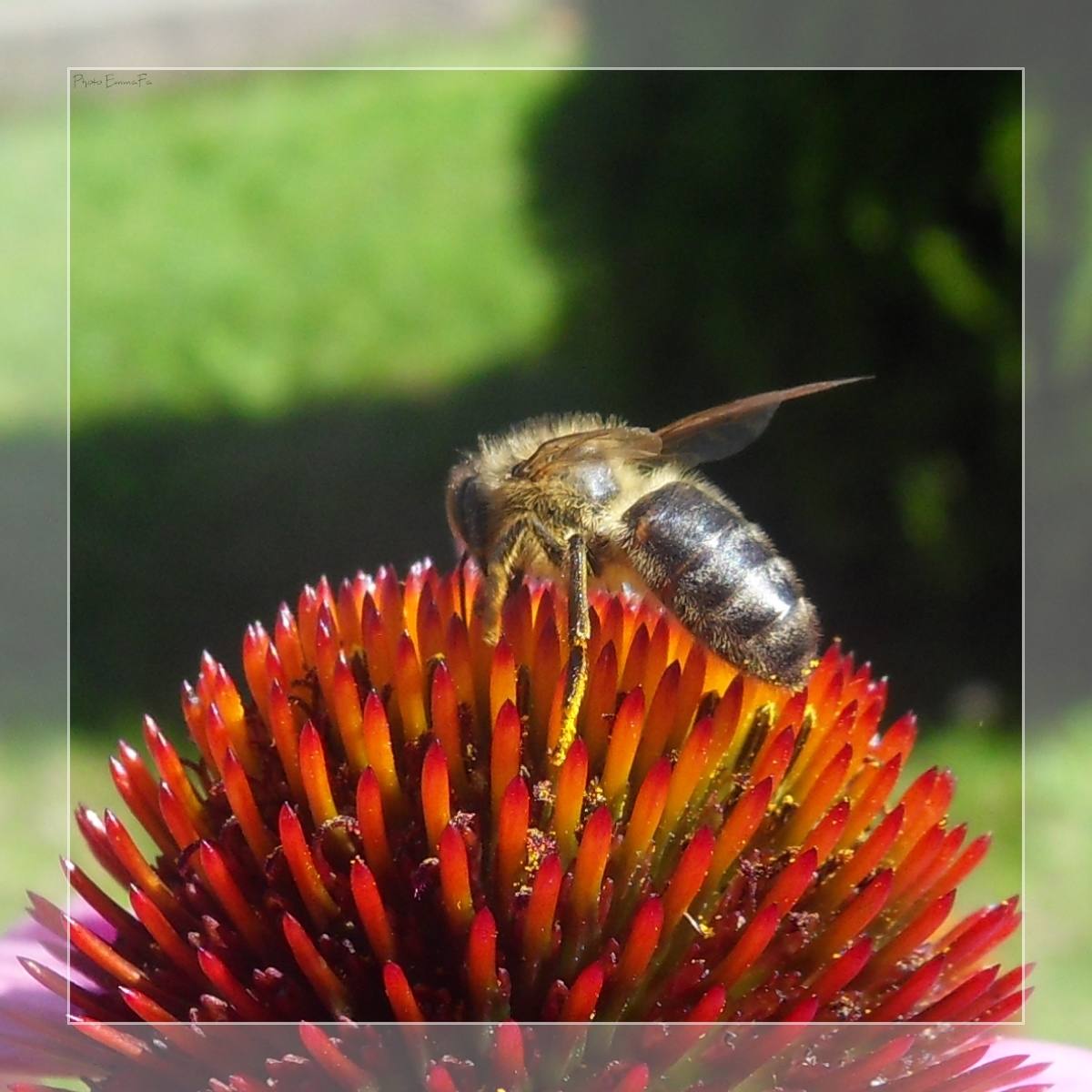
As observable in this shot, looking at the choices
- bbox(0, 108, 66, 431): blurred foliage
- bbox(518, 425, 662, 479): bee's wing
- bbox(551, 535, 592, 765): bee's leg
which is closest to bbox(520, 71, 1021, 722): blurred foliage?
bbox(518, 425, 662, 479): bee's wing

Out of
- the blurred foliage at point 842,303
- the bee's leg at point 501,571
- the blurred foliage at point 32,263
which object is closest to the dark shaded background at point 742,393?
the blurred foliage at point 842,303

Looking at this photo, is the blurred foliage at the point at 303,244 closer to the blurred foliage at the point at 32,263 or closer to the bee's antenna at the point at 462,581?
the blurred foliage at the point at 32,263

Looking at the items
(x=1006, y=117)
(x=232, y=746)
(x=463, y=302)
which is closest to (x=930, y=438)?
(x=1006, y=117)

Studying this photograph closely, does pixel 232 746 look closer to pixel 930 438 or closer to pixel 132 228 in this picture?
pixel 132 228

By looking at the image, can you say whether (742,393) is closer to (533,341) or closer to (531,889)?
(533,341)

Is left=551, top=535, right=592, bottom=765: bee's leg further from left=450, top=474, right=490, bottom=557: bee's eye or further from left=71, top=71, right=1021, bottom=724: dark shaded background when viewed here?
left=71, top=71, right=1021, bottom=724: dark shaded background

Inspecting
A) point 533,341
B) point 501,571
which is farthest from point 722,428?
point 533,341
